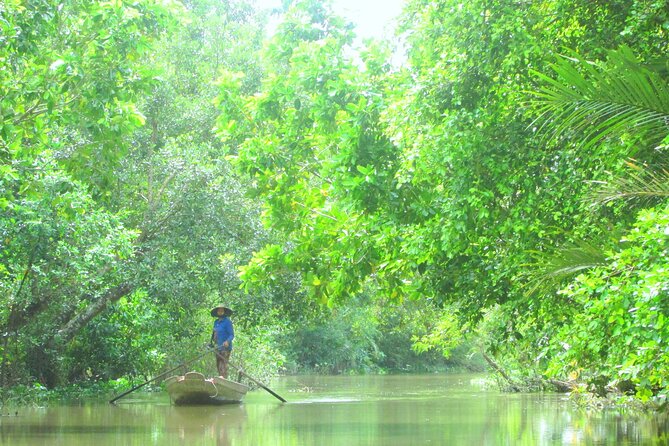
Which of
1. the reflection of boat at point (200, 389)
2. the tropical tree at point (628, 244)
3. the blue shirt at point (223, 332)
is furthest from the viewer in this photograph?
the blue shirt at point (223, 332)

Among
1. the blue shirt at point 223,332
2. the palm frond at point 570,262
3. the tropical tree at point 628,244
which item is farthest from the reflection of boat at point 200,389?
the palm frond at point 570,262

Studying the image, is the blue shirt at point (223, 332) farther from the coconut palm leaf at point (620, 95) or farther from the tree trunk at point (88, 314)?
the coconut palm leaf at point (620, 95)

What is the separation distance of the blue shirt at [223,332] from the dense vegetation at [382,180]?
1.30 meters

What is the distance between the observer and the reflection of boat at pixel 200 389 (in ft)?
62.5

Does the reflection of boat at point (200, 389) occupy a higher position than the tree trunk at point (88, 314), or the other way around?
the tree trunk at point (88, 314)

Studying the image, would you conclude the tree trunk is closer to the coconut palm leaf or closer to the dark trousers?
the dark trousers

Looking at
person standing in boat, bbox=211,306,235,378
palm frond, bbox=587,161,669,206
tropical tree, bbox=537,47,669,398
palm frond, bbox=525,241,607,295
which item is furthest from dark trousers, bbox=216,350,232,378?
palm frond, bbox=587,161,669,206

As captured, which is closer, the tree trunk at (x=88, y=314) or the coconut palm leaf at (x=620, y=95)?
the coconut palm leaf at (x=620, y=95)

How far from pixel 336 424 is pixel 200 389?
17.7 ft

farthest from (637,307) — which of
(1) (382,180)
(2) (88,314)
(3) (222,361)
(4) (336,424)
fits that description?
(2) (88,314)

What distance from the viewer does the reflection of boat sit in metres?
19.1

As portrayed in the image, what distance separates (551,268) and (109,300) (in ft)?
53.9

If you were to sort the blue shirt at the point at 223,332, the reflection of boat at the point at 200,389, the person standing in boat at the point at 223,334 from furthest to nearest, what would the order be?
the blue shirt at the point at 223,332 < the person standing in boat at the point at 223,334 < the reflection of boat at the point at 200,389

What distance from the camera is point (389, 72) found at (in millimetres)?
16859
